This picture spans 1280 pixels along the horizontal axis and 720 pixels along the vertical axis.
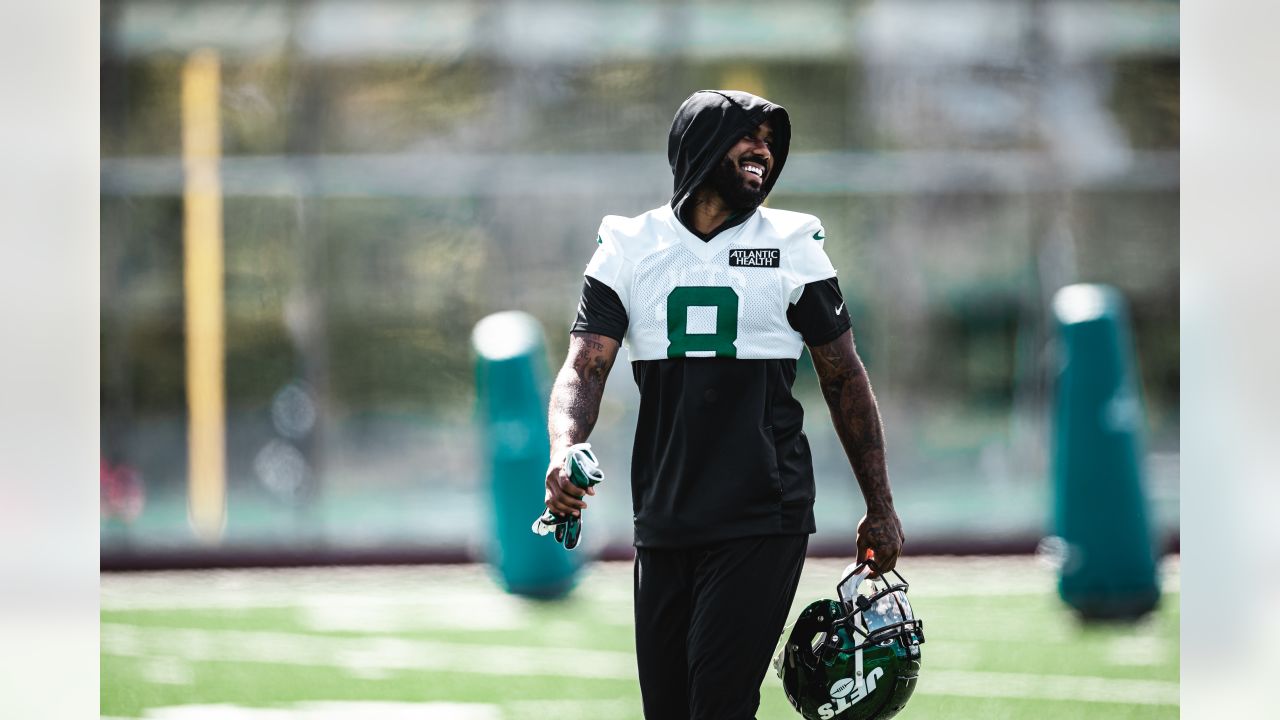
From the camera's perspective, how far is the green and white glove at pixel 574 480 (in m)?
3.52

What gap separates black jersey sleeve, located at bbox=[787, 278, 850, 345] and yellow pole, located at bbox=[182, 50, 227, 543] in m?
8.87

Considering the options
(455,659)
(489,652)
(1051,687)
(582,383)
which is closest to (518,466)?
(489,652)

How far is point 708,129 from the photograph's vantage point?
3857 mm

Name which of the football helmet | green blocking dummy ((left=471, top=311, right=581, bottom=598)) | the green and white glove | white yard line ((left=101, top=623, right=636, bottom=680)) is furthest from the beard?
green blocking dummy ((left=471, top=311, right=581, bottom=598))

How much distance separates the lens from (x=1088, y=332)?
7.98m

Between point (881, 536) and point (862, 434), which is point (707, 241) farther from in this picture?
point (881, 536)

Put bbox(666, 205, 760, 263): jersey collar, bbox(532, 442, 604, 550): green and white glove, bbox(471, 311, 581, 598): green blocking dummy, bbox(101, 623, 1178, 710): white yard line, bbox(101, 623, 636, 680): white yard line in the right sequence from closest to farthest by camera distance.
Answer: bbox(532, 442, 604, 550): green and white glove → bbox(666, 205, 760, 263): jersey collar → bbox(101, 623, 1178, 710): white yard line → bbox(101, 623, 636, 680): white yard line → bbox(471, 311, 581, 598): green blocking dummy

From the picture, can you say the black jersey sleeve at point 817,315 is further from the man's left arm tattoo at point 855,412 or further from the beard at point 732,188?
the beard at point 732,188

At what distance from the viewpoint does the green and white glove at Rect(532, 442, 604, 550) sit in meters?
3.52

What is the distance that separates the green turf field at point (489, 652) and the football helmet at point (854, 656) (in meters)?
2.48

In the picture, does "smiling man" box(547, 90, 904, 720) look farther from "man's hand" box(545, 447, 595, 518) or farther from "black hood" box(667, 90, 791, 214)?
"man's hand" box(545, 447, 595, 518)

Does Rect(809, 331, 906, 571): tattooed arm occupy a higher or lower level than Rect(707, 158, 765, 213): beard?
lower

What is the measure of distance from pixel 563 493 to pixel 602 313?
1.72 feet

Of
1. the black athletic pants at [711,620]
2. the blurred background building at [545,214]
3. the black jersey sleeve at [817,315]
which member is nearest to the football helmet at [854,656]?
the black athletic pants at [711,620]
